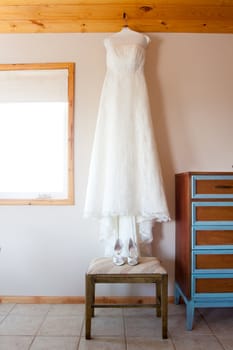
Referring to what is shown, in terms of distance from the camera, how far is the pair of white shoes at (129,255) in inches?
77.6

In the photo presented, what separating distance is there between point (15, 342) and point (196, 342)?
1.15 m

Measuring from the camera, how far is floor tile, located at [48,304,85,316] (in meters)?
2.21

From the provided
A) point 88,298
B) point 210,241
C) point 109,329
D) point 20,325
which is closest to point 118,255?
point 88,298

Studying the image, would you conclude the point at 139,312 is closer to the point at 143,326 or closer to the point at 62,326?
the point at 143,326

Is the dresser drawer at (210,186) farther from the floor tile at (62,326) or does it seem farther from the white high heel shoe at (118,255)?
the floor tile at (62,326)

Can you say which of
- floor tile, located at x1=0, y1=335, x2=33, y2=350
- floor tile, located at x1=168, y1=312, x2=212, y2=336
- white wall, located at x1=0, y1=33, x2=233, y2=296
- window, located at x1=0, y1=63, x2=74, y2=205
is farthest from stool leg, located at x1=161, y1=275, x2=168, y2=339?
window, located at x1=0, y1=63, x2=74, y2=205

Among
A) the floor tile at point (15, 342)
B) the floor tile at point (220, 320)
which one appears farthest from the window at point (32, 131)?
the floor tile at point (220, 320)

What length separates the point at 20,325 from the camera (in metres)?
2.03

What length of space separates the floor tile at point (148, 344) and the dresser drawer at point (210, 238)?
626mm

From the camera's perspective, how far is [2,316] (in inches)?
85.2

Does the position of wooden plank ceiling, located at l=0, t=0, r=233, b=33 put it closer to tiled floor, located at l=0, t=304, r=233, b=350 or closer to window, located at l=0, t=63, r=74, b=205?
window, located at l=0, t=63, r=74, b=205

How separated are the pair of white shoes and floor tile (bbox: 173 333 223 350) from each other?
0.55 meters

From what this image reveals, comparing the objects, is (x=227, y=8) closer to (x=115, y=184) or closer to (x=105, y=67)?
(x=105, y=67)

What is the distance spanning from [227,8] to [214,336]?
2413mm
